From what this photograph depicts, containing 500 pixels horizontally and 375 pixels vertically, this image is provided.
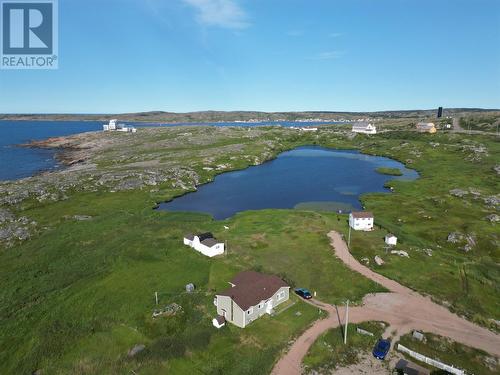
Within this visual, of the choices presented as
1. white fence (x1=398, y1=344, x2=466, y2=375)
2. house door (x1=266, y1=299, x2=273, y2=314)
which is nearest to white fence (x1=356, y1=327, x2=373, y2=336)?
white fence (x1=398, y1=344, x2=466, y2=375)

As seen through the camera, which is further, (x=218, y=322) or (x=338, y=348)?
(x=218, y=322)

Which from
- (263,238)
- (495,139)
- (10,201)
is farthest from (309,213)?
(495,139)

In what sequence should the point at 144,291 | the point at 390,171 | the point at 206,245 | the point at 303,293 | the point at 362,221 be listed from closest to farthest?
the point at 303,293
the point at 144,291
the point at 206,245
the point at 362,221
the point at 390,171

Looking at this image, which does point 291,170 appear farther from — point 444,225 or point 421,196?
point 444,225

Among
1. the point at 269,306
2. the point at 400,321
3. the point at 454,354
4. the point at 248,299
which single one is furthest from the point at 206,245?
the point at 454,354

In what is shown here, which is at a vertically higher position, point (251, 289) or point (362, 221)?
point (362, 221)

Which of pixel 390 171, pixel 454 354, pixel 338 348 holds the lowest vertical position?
pixel 338 348

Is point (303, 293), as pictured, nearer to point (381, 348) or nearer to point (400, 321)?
point (400, 321)

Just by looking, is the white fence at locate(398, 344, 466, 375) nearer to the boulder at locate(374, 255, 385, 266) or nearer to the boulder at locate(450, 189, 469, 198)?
the boulder at locate(374, 255, 385, 266)
